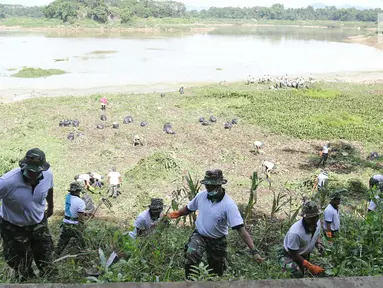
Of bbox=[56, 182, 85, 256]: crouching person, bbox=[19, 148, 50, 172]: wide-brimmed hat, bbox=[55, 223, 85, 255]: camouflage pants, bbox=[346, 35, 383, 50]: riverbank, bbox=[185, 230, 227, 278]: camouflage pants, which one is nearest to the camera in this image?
bbox=[19, 148, 50, 172]: wide-brimmed hat

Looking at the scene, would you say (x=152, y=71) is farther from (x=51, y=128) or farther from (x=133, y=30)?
(x=133, y=30)

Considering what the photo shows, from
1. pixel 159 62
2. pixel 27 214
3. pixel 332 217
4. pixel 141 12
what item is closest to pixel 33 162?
pixel 27 214

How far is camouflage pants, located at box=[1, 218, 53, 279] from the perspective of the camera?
13.0ft

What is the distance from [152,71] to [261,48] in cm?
2437

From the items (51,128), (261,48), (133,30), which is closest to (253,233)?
(51,128)

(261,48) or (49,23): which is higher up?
(49,23)

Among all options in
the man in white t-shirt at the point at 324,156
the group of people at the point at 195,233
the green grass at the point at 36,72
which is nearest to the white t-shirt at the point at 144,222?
the group of people at the point at 195,233

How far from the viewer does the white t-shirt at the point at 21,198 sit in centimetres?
371

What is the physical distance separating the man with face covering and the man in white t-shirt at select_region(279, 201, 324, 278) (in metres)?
2.33

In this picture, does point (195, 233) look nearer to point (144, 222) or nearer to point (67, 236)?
point (144, 222)

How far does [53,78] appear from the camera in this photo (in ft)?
101

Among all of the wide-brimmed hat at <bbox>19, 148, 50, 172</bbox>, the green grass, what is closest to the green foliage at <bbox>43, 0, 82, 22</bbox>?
the green grass

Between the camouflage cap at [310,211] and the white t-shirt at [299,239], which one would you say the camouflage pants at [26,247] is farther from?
the camouflage cap at [310,211]

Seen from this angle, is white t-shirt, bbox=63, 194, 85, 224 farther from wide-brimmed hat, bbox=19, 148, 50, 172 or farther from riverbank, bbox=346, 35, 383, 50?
riverbank, bbox=346, 35, 383, 50
